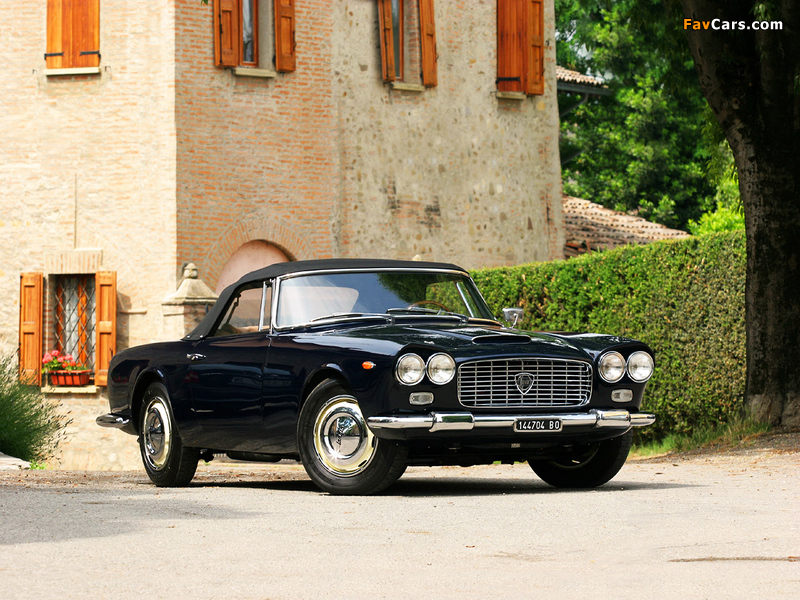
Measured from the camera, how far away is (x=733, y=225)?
105 ft

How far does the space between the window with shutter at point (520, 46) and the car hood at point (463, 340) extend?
15.3m

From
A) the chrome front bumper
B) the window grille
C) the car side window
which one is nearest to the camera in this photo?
the chrome front bumper

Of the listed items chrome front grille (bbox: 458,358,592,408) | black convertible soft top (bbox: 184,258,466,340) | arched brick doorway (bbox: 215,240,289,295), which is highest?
arched brick doorway (bbox: 215,240,289,295)

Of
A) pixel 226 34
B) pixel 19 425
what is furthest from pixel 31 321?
pixel 19 425

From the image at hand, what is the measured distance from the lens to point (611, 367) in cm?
841

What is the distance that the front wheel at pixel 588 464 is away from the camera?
8719mm

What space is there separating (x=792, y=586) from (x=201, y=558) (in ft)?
8.07

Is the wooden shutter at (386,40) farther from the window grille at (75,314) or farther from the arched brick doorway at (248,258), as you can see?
the window grille at (75,314)

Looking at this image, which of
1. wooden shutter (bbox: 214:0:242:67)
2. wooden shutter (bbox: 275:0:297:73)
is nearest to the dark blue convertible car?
wooden shutter (bbox: 214:0:242:67)

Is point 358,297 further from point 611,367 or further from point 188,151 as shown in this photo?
point 188,151

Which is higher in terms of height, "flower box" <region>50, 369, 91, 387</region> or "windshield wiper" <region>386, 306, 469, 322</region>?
"windshield wiper" <region>386, 306, 469, 322</region>

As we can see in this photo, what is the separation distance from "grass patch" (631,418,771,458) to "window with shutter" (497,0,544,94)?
415 inches

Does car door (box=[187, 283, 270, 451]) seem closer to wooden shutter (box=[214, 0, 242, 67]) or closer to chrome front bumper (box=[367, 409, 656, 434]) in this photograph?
chrome front bumper (box=[367, 409, 656, 434])

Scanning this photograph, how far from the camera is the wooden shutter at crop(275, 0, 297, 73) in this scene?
20812mm
